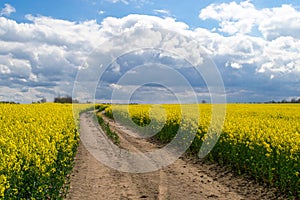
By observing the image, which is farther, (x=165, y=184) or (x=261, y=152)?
(x=261, y=152)

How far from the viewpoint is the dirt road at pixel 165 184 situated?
461 inches

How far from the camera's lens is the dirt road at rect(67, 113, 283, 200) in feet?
38.4

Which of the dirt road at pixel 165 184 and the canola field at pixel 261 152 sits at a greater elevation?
the canola field at pixel 261 152


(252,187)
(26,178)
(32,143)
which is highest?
(32,143)

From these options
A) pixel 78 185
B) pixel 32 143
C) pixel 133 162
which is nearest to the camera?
pixel 32 143

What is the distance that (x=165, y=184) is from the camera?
12.9 meters

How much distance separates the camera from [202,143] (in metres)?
18.1

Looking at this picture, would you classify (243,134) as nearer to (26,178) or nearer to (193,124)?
(193,124)

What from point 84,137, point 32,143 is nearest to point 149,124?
point 84,137

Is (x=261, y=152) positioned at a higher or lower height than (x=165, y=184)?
higher

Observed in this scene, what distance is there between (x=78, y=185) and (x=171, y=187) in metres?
3.09

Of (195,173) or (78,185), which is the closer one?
(78,185)

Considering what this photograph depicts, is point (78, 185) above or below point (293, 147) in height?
below

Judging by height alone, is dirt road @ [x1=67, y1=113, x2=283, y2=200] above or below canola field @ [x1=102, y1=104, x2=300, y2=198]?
below
